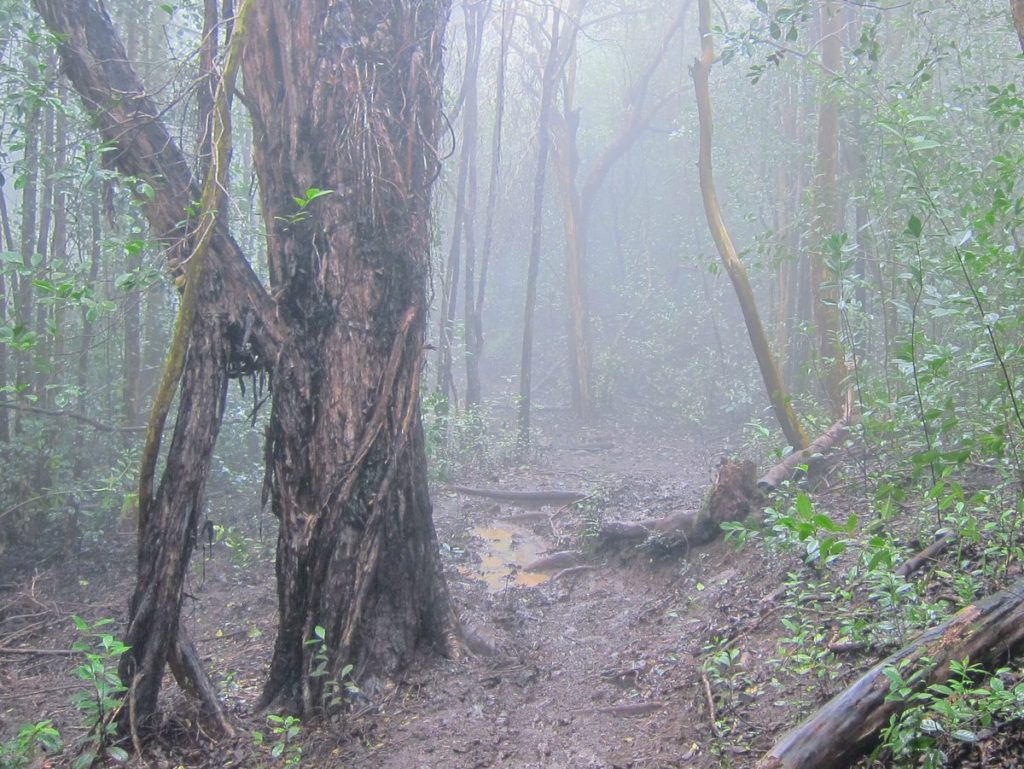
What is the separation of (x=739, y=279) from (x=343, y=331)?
5344 millimetres

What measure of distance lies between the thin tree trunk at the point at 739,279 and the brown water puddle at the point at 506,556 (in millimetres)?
2947

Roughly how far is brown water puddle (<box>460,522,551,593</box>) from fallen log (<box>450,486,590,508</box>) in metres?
1.09

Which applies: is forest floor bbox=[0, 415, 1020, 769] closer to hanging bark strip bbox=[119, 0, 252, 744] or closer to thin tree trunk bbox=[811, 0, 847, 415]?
hanging bark strip bbox=[119, 0, 252, 744]

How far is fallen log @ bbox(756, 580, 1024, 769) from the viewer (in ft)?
10.7

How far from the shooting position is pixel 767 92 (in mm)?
18516

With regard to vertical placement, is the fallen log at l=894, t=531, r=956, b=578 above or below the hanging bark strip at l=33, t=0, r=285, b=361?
below

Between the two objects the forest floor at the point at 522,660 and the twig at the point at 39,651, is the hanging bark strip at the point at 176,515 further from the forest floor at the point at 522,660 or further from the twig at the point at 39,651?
the twig at the point at 39,651

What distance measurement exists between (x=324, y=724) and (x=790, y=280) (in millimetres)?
12258

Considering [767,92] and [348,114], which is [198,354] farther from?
[767,92]

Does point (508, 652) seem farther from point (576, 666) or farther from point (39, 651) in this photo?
point (39, 651)

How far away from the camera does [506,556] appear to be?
9586mm

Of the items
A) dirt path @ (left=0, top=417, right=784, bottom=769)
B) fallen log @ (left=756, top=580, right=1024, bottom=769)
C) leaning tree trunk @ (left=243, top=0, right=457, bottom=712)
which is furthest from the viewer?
leaning tree trunk @ (left=243, top=0, right=457, bottom=712)

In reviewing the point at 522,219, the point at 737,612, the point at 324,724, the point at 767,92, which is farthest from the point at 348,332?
the point at 522,219

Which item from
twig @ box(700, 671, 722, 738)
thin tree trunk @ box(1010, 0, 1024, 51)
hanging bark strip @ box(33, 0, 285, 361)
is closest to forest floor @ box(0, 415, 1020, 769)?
twig @ box(700, 671, 722, 738)
